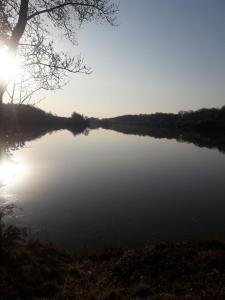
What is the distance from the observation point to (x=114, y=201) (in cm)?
2528

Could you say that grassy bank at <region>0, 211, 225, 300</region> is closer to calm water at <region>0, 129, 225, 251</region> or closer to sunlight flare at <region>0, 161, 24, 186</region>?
calm water at <region>0, 129, 225, 251</region>

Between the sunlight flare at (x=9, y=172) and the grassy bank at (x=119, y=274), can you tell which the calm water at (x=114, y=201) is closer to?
the sunlight flare at (x=9, y=172)

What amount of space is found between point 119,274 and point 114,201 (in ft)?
47.2

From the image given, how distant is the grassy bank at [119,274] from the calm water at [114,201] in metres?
2.94

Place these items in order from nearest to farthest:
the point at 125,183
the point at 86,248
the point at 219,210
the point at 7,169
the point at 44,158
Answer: the point at 86,248
the point at 219,210
the point at 125,183
the point at 7,169
the point at 44,158

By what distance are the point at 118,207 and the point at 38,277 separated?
13.9 m

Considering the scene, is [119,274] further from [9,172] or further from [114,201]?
[9,172]

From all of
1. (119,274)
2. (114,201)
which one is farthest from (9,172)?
(119,274)

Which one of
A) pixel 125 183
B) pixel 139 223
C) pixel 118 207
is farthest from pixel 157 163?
pixel 139 223

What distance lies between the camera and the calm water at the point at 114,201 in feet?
59.5

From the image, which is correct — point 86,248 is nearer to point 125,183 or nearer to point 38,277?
point 38,277

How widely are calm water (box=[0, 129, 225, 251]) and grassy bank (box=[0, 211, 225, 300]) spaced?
9.66 ft

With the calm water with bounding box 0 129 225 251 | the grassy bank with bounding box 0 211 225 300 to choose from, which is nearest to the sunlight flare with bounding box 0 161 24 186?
the calm water with bounding box 0 129 225 251

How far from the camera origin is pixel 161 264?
10891 mm
